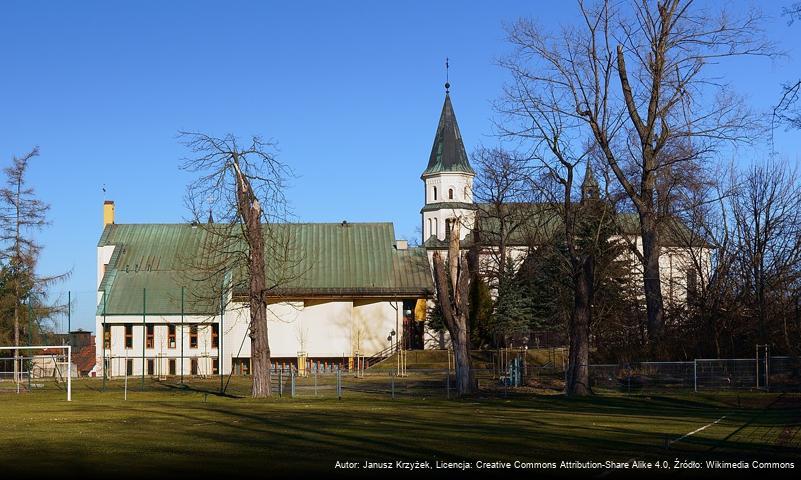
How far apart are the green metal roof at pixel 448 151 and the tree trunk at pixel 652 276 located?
6395cm

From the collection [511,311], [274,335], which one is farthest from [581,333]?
[274,335]

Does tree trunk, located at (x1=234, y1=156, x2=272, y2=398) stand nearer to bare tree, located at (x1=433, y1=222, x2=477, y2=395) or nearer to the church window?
bare tree, located at (x1=433, y1=222, x2=477, y2=395)

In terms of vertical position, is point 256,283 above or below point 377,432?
above

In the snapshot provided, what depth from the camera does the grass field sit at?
54.7ft

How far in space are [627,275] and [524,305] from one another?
29.1 feet

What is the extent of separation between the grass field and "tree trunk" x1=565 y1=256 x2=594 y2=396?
1.95m

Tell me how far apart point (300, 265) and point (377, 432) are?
191ft

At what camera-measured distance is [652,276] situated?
4566 cm

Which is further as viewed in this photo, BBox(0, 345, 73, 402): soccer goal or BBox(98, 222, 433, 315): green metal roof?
BBox(98, 222, 433, 315): green metal roof

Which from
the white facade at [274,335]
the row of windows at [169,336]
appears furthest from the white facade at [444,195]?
the row of windows at [169,336]

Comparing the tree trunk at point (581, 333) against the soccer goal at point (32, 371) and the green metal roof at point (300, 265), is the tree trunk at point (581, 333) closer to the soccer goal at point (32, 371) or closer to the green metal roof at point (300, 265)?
the soccer goal at point (32, 371)

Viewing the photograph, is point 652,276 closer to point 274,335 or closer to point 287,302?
point 287,302

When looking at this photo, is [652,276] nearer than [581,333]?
No

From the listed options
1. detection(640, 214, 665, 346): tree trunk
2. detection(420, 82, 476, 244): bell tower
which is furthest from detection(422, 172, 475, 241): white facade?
detection(640, 214, 665, 346): tree trunk
